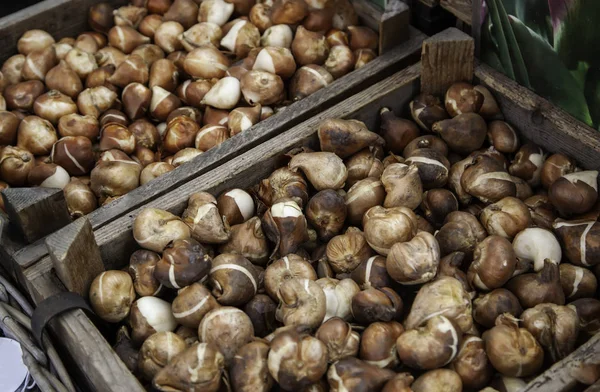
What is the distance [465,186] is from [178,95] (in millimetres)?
1195

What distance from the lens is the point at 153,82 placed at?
271 cm

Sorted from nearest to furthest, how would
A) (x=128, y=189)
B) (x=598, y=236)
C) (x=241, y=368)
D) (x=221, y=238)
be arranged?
1. (x=241, y=368)
2. (x=598, y=236)
3. (x=221, y=238)
4. (x=128, y=189)

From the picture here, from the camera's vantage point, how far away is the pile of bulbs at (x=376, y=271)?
1642 mm

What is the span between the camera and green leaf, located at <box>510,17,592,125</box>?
7.14 ft

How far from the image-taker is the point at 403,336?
166 centimetres

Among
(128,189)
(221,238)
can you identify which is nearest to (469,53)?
(221,238)

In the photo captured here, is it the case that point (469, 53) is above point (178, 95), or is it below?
above

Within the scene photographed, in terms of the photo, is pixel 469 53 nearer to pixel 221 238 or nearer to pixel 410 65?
pixel 410 65

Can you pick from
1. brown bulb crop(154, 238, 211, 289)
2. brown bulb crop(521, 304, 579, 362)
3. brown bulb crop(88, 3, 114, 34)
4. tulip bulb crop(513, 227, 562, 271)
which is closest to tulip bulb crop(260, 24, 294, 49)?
brown bulb crop(88, 3, 114, 34)

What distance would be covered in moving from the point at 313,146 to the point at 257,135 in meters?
0.19

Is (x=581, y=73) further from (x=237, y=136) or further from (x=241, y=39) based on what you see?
(x=241, y=39)

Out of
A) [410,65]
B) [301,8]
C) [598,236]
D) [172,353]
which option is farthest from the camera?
[301,8]

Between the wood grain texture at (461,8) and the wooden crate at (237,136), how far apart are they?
14cm

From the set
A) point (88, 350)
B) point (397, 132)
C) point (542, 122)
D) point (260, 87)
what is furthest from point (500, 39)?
point (88, 350)
